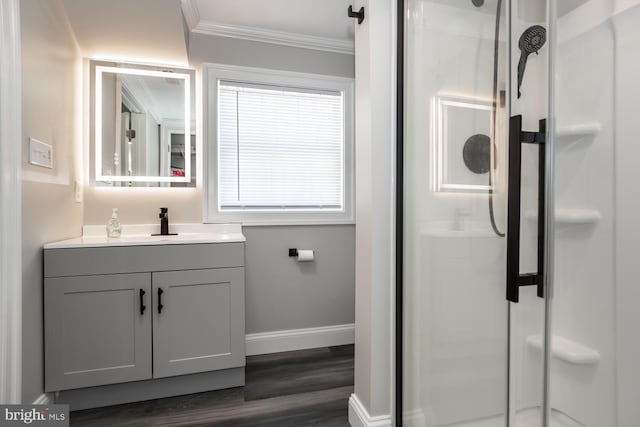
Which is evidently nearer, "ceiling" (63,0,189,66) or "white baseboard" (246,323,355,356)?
"ceiling" (63,0,189,66)

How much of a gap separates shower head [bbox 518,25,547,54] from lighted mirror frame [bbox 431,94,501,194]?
0.18 meters

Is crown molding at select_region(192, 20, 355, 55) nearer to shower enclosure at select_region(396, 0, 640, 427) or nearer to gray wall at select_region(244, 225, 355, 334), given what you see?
shower enclosure at select_region(396, 0, 640, 427)

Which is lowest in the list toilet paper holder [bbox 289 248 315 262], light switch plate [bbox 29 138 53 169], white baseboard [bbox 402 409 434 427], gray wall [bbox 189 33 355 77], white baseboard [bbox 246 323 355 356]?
white baseboard [bbox 246 323 355 356]

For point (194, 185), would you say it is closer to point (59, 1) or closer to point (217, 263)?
point (217, 263)

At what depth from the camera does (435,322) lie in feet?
4.08

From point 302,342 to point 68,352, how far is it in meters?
1.45

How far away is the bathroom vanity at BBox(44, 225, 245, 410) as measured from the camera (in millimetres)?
1653

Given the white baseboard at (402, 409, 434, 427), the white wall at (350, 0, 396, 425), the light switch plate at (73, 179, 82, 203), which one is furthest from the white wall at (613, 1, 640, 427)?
the light switch plate at (73, 179, 82, 203)

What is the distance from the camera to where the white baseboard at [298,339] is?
2385mm

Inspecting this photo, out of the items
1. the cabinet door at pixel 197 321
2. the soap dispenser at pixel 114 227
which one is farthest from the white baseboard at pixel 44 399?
the soap dispenser at pixel 114 227

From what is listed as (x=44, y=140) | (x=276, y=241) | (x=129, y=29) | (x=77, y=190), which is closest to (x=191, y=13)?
(x=129, y=29)

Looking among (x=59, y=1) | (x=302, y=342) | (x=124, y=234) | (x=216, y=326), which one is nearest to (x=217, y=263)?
(x=216, y=326)

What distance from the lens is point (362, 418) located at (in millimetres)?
1448

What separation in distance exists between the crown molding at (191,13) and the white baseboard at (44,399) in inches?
88.0
